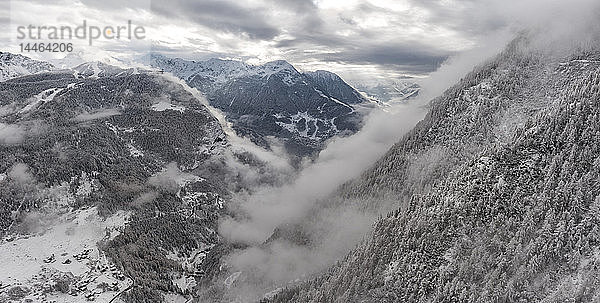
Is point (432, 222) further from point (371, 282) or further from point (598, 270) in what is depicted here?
point (598, 270)

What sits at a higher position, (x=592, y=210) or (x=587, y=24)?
(x=587, y=24)

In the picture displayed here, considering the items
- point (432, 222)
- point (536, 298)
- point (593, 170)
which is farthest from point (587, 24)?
point (536, 298)

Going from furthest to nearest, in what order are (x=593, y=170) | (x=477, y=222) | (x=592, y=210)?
1. (x=477, y=222)
2. (x=593, y=170)
3. (x=592, y=210)

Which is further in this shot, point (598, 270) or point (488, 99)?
point (488, 99)

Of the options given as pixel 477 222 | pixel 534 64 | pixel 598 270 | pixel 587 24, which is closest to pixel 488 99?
pixel 534 64

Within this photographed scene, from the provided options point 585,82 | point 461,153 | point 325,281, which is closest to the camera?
point 585,82

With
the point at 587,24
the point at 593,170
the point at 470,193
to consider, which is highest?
the point at 587,24
